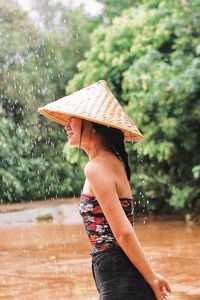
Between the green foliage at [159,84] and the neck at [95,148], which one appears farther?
the green foliage at [159,84]

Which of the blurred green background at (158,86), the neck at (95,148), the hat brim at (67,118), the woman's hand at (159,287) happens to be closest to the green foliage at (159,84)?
the blurred green background at (158,86)

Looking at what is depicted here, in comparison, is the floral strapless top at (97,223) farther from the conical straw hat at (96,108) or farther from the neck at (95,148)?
the conical straw hat at (96,108)

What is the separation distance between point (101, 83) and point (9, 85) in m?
16.2

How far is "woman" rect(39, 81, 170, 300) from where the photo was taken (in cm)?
210

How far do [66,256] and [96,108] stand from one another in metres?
6.02

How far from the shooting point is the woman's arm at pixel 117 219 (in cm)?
210

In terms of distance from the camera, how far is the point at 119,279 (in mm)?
2111

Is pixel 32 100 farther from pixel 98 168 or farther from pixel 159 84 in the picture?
pixel 98 168

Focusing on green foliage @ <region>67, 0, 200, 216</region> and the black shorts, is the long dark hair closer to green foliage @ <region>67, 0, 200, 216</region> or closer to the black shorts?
the black shorts

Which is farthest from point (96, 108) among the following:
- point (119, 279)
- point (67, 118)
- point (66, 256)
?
point (66, 256)

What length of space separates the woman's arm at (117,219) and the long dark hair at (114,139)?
0.54ft

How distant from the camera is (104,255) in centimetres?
214

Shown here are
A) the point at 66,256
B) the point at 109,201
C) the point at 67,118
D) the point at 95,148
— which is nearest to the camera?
the point at 109,201

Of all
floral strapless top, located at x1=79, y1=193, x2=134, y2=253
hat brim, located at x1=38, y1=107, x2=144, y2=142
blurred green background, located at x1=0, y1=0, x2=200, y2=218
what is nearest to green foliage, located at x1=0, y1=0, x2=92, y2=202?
blurred green background, located at x1=0, y1=0, x2=200, y2=218
